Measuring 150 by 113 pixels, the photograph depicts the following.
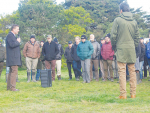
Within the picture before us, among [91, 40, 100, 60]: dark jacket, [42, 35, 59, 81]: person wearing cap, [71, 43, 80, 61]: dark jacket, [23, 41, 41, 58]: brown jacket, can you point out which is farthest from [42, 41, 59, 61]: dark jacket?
[91, 40, 100, 60]: dark jacket

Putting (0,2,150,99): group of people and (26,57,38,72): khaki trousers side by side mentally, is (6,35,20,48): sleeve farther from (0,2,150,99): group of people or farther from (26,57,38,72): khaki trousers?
(26,57,38,72): khaki trousers

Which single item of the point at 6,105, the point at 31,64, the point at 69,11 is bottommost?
the point at 6,105

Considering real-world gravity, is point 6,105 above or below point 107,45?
below

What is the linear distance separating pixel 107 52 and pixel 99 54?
69 cm

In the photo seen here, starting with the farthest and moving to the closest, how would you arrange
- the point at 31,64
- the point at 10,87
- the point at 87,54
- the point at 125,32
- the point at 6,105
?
the point at 31,64
the point at 87,54
the point at 10,87
the point at 125,32
the point at 6,105

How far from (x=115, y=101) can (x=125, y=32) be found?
1803mm

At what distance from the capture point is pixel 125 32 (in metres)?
6.15

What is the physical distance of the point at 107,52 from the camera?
11.4m

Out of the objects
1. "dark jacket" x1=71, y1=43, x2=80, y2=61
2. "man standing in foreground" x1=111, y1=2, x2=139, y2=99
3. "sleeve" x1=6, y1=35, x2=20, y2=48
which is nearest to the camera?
"man standing in foreground" x1=111, y1=2, x2=139, y2=99

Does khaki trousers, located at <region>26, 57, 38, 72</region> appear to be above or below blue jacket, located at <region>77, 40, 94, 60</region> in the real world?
below

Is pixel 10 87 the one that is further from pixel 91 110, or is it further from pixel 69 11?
pixel 69 11

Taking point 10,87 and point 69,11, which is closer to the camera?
point 10,87

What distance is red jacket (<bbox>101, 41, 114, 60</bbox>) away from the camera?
11305 mm

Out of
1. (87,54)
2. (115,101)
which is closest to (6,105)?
(115,101)
